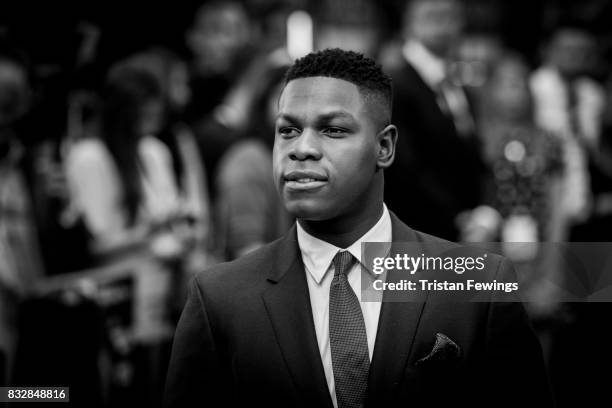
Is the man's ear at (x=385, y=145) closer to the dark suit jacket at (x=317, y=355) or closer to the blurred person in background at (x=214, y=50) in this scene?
the dark suit jacket at (x=317, y=355)

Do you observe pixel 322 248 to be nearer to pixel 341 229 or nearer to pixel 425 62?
pixel 341 229

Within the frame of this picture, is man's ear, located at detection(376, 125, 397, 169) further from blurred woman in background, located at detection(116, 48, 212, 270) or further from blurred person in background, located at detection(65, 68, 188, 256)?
blurred woman in background, located at detection(116, 48, 212, 270)

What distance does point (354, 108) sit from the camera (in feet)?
9.43

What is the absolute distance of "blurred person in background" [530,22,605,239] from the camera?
714cm

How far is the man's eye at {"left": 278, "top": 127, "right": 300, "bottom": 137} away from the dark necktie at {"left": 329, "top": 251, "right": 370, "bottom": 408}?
44 cm

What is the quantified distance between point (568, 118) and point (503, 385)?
218 inches

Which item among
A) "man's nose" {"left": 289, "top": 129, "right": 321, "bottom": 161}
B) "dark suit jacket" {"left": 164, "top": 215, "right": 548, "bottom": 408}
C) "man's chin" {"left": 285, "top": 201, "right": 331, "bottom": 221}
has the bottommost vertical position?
"dark suit jacket" {"left": 164, "top": 215, "right": 548, "bottom": 408}

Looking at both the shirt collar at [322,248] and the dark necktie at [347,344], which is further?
the shirt collar at [322,248]

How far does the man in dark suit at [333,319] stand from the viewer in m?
2.79

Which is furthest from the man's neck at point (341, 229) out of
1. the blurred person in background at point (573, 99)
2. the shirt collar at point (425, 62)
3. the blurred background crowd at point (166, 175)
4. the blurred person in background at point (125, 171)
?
the blurred person in background at point (573, 99)

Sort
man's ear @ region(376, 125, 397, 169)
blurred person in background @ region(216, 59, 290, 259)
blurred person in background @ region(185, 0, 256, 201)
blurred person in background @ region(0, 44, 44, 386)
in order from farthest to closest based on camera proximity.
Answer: blurred person in background @ region(185, 0, 256, 201)
blurred person in background @ region(216, 59, 290, 259)
blurred person in background @ region(0, 44, 44, 386)
man's ear @ region(376, 125, 397, 169)

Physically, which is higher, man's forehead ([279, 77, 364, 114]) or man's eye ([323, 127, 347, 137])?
man's forehead ([279, 77, 364, 114])

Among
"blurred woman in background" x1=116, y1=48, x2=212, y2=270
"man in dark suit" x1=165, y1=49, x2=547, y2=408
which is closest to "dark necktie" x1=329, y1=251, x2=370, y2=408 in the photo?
"man in dark suit" x1=165, y1=49, x2=547, y2=408

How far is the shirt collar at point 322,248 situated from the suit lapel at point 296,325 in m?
0.03
